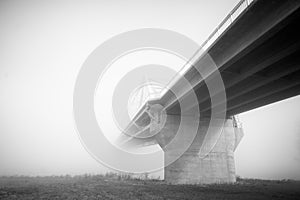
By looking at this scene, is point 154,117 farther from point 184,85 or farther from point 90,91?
point 90,91

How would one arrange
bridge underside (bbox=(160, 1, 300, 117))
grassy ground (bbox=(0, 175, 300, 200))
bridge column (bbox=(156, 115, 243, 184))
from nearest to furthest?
bridge underside (bbox=(160, 1, 300, 117))
grassy ground (bbox=(0, 175, 300, 200))
bridge column (bbox=(156, 115, 243, 184))

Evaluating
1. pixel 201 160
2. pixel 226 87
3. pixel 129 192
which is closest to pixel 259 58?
pixel 226 87

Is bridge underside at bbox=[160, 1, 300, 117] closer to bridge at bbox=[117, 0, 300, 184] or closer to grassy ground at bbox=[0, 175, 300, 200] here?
bridge at bbox=[117, 0, 300, 184]

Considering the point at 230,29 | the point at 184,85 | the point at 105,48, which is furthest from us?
the point at 105,48

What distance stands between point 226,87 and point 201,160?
35.3 ft

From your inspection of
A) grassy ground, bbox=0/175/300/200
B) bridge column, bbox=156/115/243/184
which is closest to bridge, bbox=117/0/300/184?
bridge column, bbox=156/115/243/184

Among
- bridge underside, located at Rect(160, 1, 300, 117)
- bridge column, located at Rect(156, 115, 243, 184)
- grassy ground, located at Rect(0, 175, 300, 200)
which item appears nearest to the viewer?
bridge underside, located at Rect(160, 1, 300, 117)

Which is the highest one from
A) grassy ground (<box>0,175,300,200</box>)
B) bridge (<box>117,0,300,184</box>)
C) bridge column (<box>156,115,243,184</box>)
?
bridge (<box>117,0,300,184</box>)

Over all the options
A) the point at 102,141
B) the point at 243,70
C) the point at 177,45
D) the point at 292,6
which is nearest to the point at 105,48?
the point at 177,45

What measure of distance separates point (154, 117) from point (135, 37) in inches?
824

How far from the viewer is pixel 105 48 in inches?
1476

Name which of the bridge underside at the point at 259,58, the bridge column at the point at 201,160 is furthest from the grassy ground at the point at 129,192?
the bridge underside at the point at 259,58

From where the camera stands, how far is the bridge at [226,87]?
37.1 feet

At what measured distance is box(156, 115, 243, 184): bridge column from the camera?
82.5 ft
